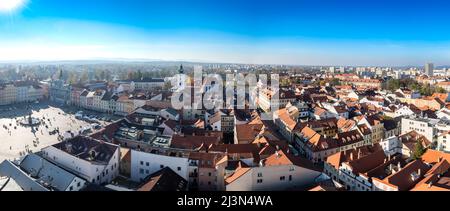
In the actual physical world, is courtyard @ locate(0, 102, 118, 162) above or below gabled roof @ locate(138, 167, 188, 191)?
below

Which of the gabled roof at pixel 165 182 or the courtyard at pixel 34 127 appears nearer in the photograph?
the gabled roof at pixel 165 182

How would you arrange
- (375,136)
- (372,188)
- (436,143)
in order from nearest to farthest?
(372,188) → (436,143) → (375,136)

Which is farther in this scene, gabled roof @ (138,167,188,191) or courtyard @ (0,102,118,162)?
courtyard @ (0,102,118,162)

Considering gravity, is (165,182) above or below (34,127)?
above

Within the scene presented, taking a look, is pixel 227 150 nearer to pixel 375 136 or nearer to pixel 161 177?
pixel 161 177

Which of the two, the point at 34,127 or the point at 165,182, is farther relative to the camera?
the point at 34,127

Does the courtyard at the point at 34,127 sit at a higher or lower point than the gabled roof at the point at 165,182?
lower

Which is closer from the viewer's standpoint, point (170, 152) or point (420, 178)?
point (420, 178)

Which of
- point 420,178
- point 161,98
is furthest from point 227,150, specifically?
point 161,98

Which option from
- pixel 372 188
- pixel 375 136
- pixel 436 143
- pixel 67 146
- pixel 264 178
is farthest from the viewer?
pixel 375 136
